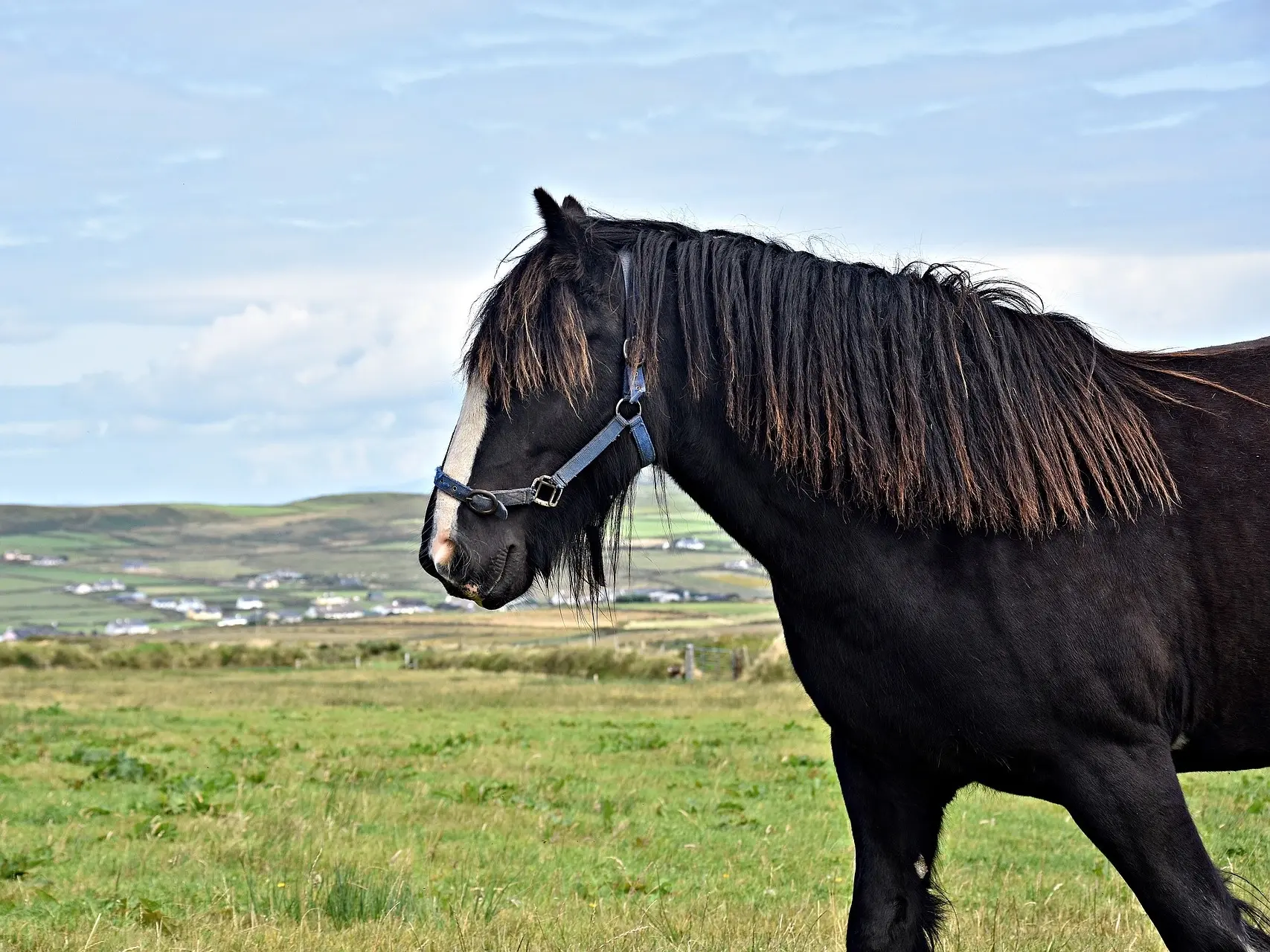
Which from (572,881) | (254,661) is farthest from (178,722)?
(254,661)

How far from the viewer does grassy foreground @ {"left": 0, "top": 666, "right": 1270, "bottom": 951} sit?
5781mm

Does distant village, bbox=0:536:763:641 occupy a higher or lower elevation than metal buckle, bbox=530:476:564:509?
lower

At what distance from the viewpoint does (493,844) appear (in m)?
8.78

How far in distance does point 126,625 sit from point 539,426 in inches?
4460

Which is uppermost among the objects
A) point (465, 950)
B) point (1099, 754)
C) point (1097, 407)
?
point (1097, 407)

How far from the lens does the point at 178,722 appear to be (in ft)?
66.3

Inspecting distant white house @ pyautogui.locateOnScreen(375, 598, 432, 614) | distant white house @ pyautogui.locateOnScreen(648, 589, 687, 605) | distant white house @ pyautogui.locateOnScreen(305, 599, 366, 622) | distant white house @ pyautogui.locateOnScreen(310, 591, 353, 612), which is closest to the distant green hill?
distant white house @ pyautogui.locateOnScreen(310, 591, 353, 612)

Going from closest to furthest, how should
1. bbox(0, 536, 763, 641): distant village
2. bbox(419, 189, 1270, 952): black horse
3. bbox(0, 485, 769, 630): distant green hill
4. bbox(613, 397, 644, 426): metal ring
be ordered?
1. bbox(419, 189, 1270, 952): black horse
2. bbox(613, 397, 644, 426): metal ring
3. bbox(0, 536, 763, 641): distant village
4. bbox(0, 485, 769, 630): distant green hill

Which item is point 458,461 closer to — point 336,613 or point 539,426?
point 539,426

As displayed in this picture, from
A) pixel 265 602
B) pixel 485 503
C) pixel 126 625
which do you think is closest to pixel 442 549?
pixel 485 503

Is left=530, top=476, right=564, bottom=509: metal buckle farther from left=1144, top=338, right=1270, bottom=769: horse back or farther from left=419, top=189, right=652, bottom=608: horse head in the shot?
left=1144, top=338, right=1270, bottom=769: horse back

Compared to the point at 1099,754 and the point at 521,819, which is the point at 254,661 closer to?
the point at 521,819

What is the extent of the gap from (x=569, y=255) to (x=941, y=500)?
1425 mm

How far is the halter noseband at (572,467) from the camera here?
3.83 meters
